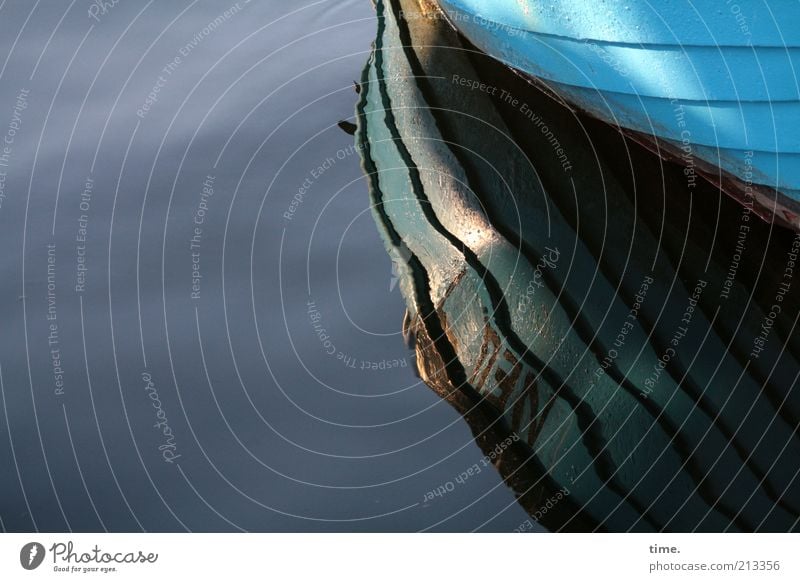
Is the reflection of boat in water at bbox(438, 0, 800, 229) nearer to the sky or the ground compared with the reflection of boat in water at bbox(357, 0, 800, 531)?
nearer to the sky

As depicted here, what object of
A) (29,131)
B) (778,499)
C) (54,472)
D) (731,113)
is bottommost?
(778,499)

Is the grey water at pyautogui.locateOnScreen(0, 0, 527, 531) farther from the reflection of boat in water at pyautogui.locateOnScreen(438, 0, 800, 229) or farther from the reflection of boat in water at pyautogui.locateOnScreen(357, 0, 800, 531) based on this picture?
the reflection of boat in water at pyautogui.locateOnScreen(438, 0, 800, 229)

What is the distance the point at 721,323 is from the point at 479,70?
126 centimetres

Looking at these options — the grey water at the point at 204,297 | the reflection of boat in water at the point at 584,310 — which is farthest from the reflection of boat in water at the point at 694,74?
the grey water at the point at 204,297

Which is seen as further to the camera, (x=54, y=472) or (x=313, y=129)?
(x=313, y=129)

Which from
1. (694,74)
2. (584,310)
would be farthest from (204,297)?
(694,74)

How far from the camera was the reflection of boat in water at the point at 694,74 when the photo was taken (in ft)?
8.66

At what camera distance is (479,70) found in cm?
359

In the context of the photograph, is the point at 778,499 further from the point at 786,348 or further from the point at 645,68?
the point at 645,68

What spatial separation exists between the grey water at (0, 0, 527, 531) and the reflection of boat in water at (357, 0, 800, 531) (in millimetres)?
125

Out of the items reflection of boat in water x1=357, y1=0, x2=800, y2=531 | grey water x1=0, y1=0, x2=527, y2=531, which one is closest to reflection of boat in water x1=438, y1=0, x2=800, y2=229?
reflection of boat in water x1=357, y1=0, x2=800, y2=531

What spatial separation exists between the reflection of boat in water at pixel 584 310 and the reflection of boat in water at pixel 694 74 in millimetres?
185

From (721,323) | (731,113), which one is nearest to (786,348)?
(721,323)

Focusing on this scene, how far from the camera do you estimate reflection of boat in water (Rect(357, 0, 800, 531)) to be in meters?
2.43
